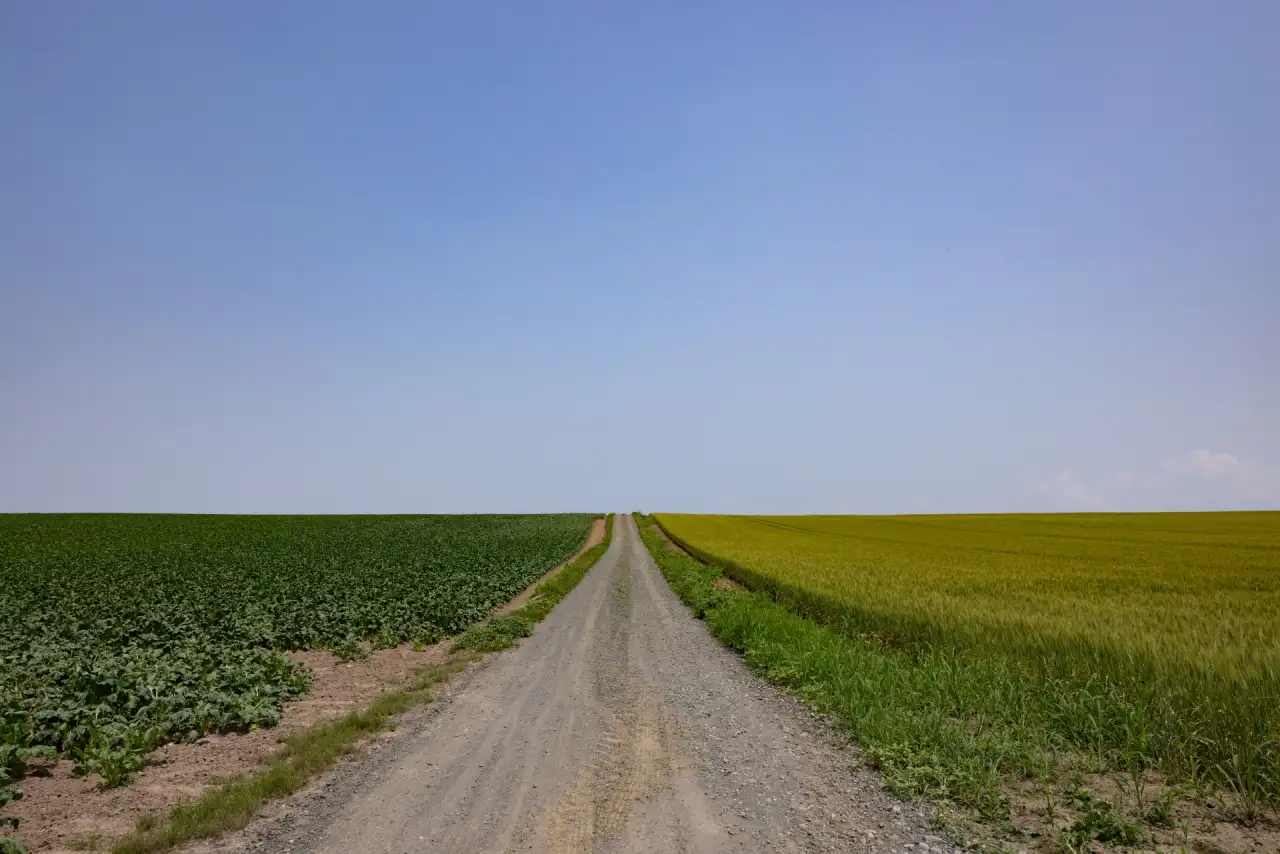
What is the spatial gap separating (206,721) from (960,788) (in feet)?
36.6

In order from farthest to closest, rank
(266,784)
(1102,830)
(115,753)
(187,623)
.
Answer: (187,623)
(115,753)
(266,784)
(1102,830)

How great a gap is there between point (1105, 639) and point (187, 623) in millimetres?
21728

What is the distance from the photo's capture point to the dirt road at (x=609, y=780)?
6.07m

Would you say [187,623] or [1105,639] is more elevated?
[1105,639]

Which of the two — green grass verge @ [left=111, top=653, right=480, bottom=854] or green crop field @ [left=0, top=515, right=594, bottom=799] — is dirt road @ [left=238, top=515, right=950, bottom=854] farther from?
green crop field @ [left=0, top=515, right=594, bottom=799]

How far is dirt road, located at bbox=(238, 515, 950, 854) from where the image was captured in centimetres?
607

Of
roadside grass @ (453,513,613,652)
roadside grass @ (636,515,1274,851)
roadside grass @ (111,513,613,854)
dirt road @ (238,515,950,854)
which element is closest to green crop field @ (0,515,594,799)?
roadside grass @ (453,513,613,652)

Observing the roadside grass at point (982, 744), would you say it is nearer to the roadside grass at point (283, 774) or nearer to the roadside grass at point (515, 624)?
the roadside grass at point (283, 774)

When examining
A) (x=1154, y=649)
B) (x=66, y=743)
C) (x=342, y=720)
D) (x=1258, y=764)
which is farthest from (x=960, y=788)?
(x=66, y=743)

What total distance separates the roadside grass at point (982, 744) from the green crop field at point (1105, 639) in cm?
8

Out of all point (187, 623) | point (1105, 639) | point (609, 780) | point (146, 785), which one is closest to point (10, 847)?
point (146, 785)

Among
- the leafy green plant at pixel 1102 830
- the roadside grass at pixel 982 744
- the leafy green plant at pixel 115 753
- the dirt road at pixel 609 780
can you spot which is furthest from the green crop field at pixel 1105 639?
the leafy green plant at pixel 115 753

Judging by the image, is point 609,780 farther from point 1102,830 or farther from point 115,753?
point 115,753

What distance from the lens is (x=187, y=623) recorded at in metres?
17.0
